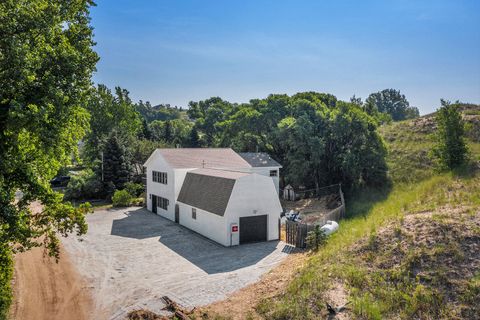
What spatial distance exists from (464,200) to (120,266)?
1757 cm

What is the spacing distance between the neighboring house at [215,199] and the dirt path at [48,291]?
8.62m

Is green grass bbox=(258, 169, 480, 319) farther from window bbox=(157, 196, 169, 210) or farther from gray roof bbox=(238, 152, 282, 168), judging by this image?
gray roof bbox=(238, 152, 282, 168)

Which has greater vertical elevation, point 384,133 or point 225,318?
point 384,133

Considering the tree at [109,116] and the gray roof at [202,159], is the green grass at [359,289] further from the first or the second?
the tree at [109,116]

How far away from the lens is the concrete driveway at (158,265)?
536 inches

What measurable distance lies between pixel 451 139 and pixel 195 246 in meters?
20.7

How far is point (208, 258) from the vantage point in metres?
18.6

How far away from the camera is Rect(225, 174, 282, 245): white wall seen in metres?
21.5

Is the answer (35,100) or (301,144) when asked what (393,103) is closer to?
(301,144)

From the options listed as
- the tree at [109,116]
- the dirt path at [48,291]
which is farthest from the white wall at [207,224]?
the tree at [109,116]

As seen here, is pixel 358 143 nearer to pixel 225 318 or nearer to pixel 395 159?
pixel 395 159

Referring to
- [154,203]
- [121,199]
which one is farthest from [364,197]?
[121,199]

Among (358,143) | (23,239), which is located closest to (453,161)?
(358,143)

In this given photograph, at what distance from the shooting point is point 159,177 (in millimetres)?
30750
